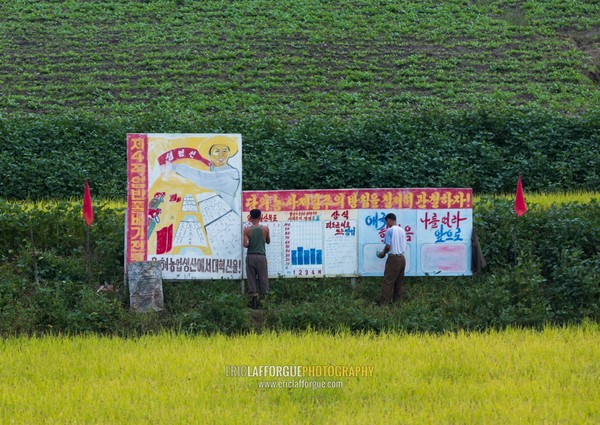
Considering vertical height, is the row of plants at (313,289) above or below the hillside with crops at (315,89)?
below

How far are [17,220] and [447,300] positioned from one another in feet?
24.9

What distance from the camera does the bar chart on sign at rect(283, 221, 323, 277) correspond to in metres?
14.5

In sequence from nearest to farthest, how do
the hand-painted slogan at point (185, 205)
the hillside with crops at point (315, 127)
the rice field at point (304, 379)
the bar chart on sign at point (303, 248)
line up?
the rice field at point (304, 379) → the hillside with crops at point (315, 127) → the hand-painted slogan at point (185, 205) → the bar chart on sign at point (303, 248)

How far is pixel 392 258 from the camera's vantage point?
13961 millimetres

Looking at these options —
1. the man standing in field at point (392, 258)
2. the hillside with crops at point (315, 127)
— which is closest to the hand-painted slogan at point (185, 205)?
the hillside with crops at point (315, 127)

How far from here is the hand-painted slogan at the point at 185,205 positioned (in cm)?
A: 1414

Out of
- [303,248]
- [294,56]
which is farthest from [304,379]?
[294,56]

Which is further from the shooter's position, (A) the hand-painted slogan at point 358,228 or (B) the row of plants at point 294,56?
(B) the row of plants at point 294,56

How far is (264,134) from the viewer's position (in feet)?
67.1

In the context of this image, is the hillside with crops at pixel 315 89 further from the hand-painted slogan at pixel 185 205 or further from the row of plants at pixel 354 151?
the hand-painted slogan at pixel 185 205

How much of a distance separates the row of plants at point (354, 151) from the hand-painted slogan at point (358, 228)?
14.0ft

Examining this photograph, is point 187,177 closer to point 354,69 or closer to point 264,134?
point 264,134

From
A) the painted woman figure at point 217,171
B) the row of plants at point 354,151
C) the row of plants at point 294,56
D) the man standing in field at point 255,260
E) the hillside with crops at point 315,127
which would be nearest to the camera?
the hillside with crops at point 315,127

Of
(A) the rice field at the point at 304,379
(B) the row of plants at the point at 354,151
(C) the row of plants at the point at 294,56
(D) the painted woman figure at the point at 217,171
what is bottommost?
(A) the rice field at the point at 304,379
